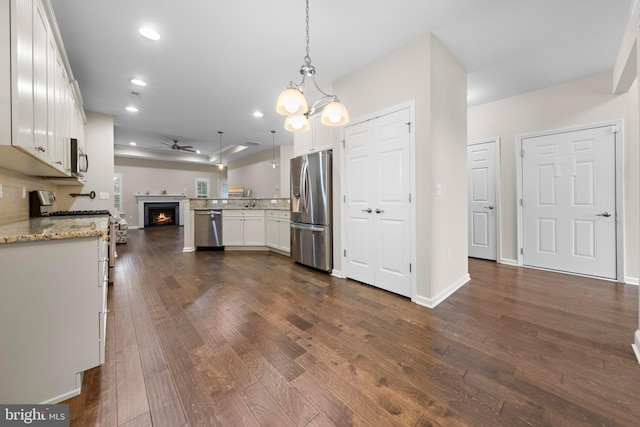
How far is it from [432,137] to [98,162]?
234 inches

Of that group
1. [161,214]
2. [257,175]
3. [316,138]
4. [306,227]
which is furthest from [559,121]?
[161,214]

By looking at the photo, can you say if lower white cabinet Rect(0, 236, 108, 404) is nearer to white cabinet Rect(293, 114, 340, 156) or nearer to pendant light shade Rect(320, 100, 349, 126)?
pendant light shade Rect(320, 100, 349, 126)

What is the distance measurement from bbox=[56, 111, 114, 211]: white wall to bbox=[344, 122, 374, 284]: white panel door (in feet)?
15.8

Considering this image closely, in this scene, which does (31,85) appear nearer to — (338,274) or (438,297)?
(338,274)

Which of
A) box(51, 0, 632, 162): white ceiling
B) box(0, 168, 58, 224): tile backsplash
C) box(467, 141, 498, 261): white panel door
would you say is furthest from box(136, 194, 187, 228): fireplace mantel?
box(467, 141, 498, 261): white panel door

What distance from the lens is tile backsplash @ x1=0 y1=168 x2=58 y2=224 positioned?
6.97 ft

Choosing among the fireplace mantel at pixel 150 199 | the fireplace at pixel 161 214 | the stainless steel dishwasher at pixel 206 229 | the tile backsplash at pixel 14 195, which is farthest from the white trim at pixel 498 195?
the fireplace at pixel 161 214

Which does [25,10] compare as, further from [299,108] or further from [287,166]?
[287,166]

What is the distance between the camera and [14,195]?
93.4 inches

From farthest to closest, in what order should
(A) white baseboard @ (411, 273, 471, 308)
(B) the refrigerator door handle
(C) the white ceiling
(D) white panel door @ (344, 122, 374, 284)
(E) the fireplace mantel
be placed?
1. (E) the fireplace mantel
2. (B) the refrigerator door handle
3. (D) white panel door @ (344, 122, 374, 284)
4. (A) white baseboard @ (411, 273, 471, 308)
5. (C) the white ceiling

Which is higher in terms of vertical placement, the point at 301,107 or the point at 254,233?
the point at 301,107

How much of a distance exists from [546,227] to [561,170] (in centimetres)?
87

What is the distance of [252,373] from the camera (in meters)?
1.56

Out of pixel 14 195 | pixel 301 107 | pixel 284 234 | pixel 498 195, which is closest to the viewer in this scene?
pixel 301 107
